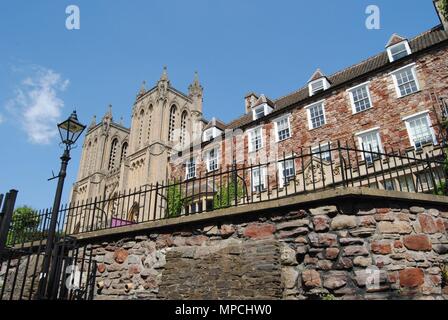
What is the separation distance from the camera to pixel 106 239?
7.76m

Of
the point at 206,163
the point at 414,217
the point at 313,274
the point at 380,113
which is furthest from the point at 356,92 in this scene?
the point at 313,274

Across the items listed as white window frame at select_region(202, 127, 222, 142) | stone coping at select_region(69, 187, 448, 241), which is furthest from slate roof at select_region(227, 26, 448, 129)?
stone coping at select_region(69, 187, 448, 241)

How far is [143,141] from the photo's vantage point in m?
41.0

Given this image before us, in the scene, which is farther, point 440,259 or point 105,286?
point 105,286

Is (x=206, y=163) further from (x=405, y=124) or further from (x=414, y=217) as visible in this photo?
(x=414, y=217)

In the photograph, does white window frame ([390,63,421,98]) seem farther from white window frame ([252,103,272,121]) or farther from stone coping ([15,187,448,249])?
stone coping ([15,187,448,249])

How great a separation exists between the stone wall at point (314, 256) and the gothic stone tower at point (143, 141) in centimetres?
2477

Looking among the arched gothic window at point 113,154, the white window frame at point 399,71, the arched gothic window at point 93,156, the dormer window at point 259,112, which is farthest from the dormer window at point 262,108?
the arched gothic window at point 93,156

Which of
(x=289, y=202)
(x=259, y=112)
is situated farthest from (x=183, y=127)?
(x=289, y=202)

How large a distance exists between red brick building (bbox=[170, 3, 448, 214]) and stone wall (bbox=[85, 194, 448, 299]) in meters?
7.57

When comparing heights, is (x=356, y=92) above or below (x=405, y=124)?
above

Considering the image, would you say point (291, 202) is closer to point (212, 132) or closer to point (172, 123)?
point (212, 132)
